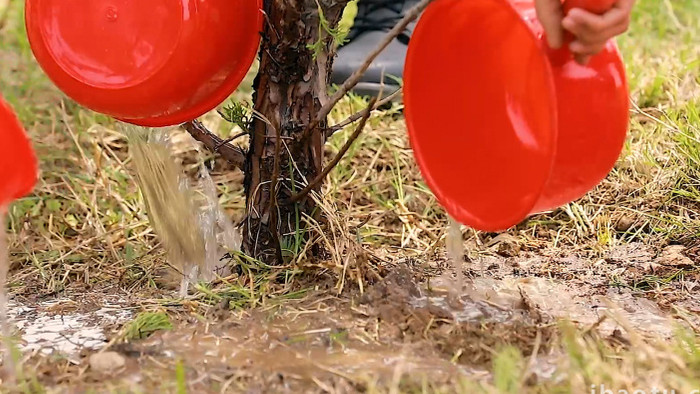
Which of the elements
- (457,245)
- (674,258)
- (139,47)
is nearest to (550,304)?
(457,245)

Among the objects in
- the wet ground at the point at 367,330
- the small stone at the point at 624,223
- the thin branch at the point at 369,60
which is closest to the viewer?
the wet ground at the point at 367,330

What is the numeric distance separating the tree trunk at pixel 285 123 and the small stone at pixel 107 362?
314 mm

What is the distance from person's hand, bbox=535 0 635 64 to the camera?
959 millimetres

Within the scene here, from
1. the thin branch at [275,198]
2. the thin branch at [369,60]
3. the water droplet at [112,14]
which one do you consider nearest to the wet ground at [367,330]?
the thin branch at [275,198]

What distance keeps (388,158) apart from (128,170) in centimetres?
55

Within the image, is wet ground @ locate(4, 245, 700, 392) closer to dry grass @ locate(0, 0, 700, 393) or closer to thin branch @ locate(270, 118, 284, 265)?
dry grass @ locate(0, 0, 700, 393)

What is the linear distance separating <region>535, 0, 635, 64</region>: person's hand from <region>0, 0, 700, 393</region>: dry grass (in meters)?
0.33

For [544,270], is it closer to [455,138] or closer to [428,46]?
[455,138]

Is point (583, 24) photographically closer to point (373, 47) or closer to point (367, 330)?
point (367, 330)

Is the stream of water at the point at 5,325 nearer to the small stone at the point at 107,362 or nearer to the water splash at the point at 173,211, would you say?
the small stone at the point at 107,362

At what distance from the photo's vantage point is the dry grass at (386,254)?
3.43 ft

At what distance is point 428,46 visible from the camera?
49.0 inches

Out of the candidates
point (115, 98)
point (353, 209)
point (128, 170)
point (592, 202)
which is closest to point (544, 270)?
point (592, 202)

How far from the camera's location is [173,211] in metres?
1.46
